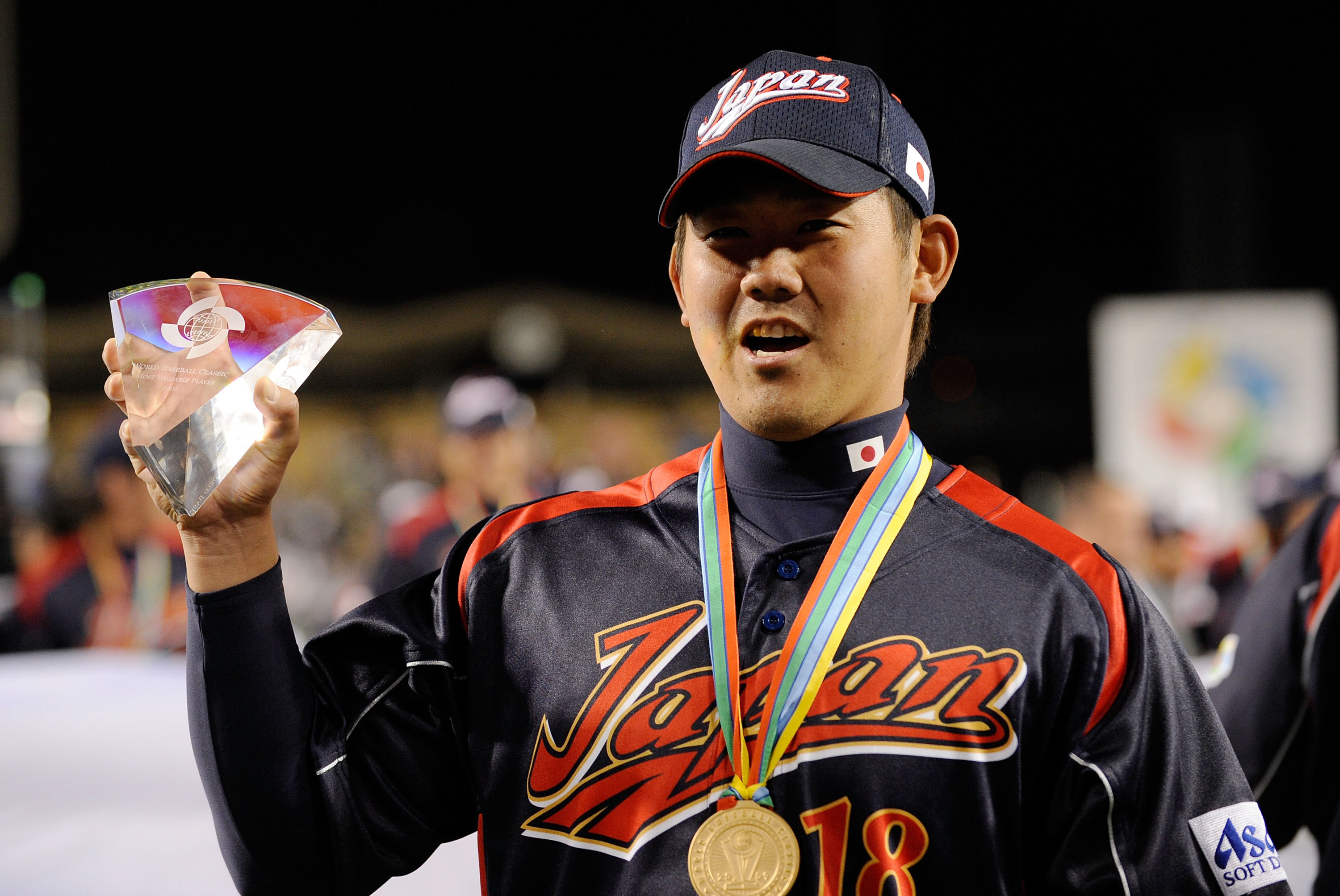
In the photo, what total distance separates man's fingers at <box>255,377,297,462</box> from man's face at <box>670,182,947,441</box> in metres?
0.40

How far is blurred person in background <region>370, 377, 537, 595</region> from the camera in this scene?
421 centimetres

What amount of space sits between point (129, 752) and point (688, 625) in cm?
128

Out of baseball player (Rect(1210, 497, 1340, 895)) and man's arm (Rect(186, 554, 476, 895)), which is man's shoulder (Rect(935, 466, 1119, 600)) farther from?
baseball player (Rect(1210, 497, 1340, 895))

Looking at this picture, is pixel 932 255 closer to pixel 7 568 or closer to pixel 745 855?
pixel 745 855

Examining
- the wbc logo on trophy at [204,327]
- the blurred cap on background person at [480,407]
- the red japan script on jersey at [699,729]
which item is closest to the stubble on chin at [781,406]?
the red japan script on jersey at [699,729]

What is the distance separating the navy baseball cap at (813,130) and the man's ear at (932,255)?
0.02 metres

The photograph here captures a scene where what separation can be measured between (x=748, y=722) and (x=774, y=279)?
416mm

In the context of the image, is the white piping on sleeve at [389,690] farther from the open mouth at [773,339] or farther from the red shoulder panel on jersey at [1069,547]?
the red shoulder panel on jersey at [1069,547]

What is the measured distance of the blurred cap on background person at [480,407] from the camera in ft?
14.4

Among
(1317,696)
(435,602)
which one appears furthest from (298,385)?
(1317,696)

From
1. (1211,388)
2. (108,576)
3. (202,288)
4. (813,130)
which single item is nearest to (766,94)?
(813,130)

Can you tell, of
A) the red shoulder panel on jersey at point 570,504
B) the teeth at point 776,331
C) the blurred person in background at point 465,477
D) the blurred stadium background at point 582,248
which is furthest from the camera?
the blurred stadium background at point 582,248

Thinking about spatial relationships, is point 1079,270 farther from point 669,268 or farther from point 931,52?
point 669,268

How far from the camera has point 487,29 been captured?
9.55m
